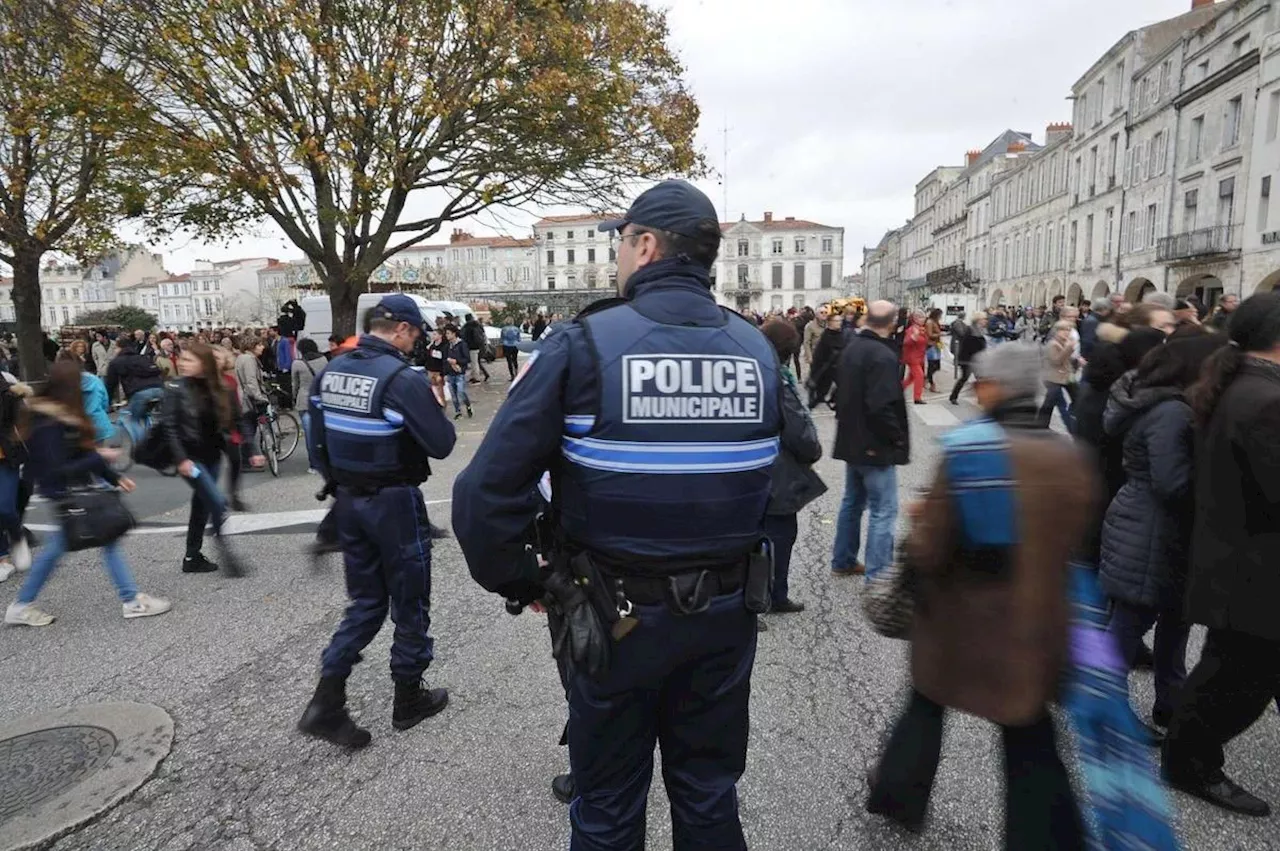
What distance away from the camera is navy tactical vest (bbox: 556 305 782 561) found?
6.07 ft

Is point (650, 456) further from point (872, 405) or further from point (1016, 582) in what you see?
point (872, 405)

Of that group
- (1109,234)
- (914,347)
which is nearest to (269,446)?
(914,347)

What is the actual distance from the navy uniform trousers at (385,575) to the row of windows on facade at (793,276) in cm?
9637

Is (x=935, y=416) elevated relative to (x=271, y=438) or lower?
lower

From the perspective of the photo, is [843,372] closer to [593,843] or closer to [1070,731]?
[1070,731]

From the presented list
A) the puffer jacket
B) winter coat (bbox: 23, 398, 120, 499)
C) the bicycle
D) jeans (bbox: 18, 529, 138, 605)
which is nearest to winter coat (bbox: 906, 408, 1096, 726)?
the puffer jacket

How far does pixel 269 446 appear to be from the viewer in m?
9.46

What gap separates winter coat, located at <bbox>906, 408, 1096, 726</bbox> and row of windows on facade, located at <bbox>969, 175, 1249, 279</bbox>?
103 ft

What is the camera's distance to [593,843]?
77.7 inches

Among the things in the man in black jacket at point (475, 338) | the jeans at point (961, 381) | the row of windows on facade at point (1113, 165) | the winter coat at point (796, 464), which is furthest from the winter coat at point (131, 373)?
the row of windows on facade at point (1113, 165)

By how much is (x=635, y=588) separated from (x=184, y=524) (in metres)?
6.72

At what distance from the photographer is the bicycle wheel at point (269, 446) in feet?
30.7

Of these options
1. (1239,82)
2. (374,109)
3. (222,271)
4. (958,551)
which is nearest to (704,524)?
(958,551)

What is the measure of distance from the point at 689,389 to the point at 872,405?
3035mm
